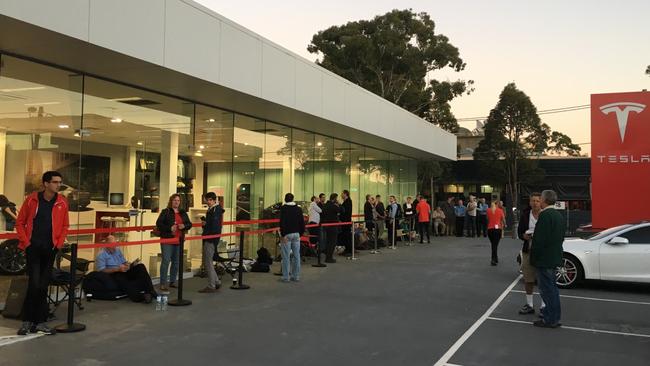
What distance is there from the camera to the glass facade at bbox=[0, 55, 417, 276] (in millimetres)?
8469

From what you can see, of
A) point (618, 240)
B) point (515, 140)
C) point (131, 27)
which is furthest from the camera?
point (515, 140)

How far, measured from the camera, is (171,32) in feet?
27.4

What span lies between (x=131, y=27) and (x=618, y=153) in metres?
12.6

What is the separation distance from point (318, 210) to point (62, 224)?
7.89 meters

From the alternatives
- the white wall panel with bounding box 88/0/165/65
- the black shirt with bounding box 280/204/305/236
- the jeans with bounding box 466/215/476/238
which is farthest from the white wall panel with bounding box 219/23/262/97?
the jeans with bounding box 466/215/476/238

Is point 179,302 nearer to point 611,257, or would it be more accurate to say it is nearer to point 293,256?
point 293,256

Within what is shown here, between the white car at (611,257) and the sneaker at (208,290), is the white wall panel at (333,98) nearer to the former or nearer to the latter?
the sneaker at (208,290)

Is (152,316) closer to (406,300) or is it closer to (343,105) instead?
(406,300)

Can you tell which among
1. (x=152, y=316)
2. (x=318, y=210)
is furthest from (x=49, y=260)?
(x=318, y=210)

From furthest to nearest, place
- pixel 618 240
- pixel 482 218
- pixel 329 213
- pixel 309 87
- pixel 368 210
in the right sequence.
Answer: pixel 482 218 → pixel 368 210 → pixel 329 213 → pixel 309 87 → pixel 618 240

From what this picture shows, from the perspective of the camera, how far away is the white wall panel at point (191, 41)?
27.4ft

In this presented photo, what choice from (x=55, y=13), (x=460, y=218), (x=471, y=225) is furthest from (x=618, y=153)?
(x=55, y=13)

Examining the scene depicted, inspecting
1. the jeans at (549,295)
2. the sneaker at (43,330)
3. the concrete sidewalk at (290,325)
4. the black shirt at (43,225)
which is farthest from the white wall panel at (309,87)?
the sneaker at (43,330)

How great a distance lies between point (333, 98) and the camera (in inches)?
544
